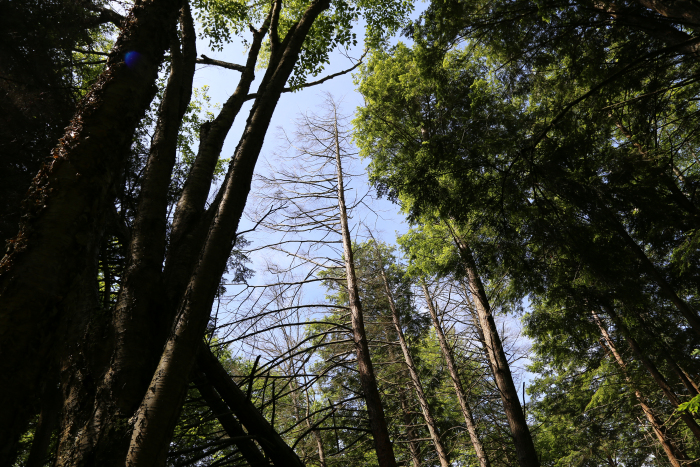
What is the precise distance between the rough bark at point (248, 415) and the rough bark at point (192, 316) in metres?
1.06

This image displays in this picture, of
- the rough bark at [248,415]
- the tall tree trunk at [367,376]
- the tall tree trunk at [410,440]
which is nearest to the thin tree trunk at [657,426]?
the tall tree trunk at [410,440]

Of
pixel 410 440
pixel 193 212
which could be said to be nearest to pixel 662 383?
pixel 410 440

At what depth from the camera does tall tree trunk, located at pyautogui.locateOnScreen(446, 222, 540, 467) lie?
16.8 feet

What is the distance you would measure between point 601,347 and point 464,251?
10908 mm

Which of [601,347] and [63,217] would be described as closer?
[63,217]

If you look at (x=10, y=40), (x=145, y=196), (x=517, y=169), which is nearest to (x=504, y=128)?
(x=517, y=169)

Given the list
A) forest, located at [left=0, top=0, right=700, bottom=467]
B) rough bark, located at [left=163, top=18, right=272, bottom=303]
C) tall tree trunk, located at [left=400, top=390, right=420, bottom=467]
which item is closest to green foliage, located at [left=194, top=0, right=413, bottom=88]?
forest, located at [left=0, top=0, right=700, bottom=467]

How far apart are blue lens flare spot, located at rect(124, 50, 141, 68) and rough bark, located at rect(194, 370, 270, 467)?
1963 mm

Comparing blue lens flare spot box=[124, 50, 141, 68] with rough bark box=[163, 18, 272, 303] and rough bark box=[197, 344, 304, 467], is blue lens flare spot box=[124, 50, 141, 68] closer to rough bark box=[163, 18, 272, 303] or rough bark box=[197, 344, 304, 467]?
rough bark box=[163, 18, 272, 303]

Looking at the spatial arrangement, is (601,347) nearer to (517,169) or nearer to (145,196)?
(517,169)

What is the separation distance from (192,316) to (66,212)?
2.10ft

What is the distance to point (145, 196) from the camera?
6.79 ft

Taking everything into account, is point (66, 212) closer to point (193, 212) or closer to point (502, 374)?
point (193, 212)

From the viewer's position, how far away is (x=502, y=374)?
565 centimetres
